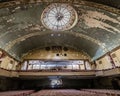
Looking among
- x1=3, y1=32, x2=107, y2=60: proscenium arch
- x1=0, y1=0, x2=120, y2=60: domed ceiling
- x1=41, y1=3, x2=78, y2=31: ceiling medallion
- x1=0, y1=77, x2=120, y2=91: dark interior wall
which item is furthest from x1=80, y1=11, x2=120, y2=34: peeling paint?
x1=0, y1=77, x2=120, y2=91: dark interior wall

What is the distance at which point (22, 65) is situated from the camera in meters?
→ 13.3

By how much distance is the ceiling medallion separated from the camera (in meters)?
9.63

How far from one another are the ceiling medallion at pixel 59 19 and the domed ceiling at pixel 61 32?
0.35 meters

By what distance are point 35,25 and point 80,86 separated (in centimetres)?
772

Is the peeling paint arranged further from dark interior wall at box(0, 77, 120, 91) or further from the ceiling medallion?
dark interior wall at box(0, 77, 120, 91)

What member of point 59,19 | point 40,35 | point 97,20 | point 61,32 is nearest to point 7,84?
point 40,35

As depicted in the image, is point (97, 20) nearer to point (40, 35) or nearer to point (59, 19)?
point (59, 19)

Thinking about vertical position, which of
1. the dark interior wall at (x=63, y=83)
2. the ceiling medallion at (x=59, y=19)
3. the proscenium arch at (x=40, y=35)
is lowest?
A: the dark interior wall at (x=63, y=83)

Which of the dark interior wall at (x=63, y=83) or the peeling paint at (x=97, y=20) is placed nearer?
the peeling paint at (x=97, y=20)

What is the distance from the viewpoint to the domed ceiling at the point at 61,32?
752cm

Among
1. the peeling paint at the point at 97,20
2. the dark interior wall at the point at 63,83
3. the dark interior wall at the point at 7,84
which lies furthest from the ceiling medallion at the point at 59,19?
the dark interior wall at the point at 7,84

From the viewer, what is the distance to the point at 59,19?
10.8 meters

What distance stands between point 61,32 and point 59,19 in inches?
49.1

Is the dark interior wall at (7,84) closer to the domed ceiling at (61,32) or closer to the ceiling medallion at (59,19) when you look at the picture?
the domed ceiling at (61,32)
